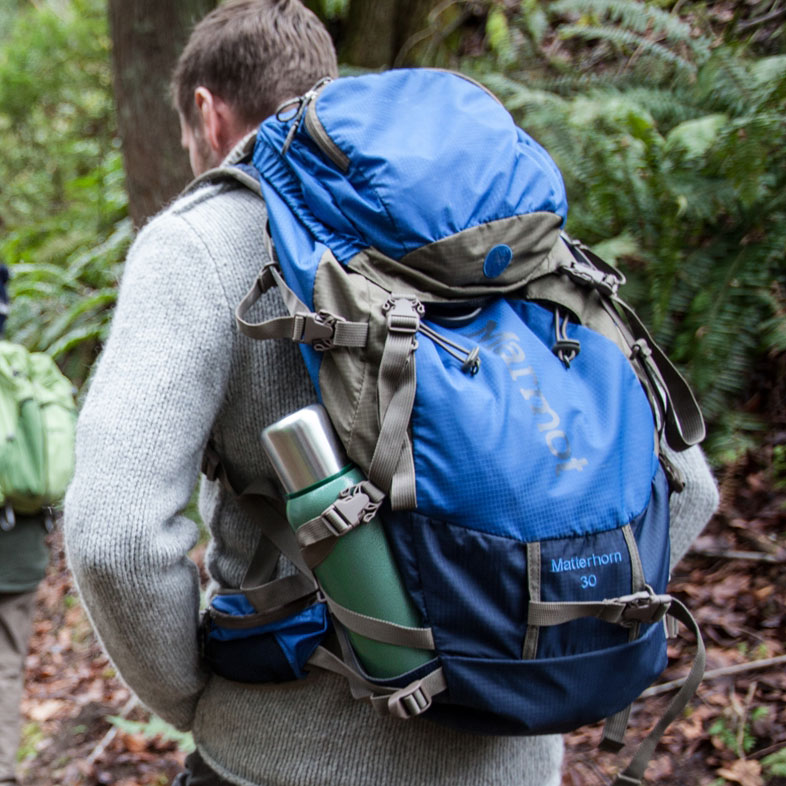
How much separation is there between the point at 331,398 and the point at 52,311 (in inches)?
268

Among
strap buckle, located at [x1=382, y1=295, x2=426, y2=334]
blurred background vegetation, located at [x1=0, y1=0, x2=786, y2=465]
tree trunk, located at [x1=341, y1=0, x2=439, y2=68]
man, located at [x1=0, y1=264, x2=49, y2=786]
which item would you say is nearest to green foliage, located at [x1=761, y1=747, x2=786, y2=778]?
blurred background vegetation, located at [x1=0, y1=0, x2=786, y2=465]

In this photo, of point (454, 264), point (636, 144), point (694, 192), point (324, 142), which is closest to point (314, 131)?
point (324, 142)

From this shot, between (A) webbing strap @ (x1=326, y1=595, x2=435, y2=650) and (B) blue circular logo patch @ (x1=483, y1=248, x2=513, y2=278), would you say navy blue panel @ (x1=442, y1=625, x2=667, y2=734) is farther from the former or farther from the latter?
(B) blue circular logo patch @ (x1=483, y1=248, x2=513, y2=278)

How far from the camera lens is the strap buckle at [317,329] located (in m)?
1.20

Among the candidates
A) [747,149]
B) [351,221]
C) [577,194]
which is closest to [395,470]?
[351,221]

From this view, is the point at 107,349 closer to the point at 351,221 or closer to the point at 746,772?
the point at 351,221

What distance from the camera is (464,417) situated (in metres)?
1.17

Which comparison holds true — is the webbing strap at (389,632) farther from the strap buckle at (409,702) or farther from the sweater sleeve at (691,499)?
the sweater sleeve at (691,499)

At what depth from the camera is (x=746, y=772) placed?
8.57 feet

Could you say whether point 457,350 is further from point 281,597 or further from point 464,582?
point 281,597

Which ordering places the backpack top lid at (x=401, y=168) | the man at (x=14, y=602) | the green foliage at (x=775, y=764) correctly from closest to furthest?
the backpack top lid at (x=401, y=168) → the green foliage at (x=775, y=764) → the man at (x=14, y=602)

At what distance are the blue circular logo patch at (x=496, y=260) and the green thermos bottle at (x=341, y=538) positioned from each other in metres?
0.36

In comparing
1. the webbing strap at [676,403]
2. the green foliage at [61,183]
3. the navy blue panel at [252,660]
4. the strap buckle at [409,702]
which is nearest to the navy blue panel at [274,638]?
the navy blue panel at [252,660]

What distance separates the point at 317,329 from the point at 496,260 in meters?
0.32
